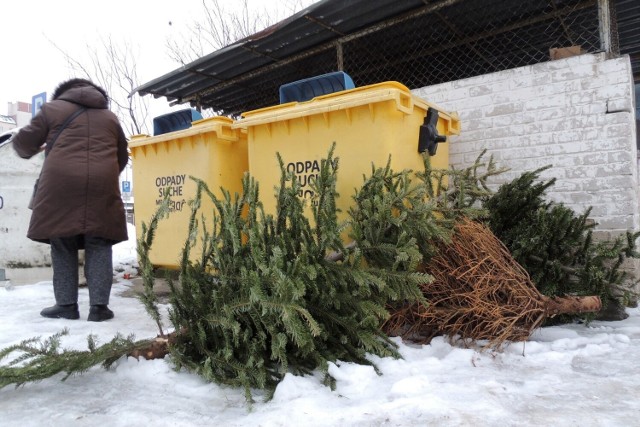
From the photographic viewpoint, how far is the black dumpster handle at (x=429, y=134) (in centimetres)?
311

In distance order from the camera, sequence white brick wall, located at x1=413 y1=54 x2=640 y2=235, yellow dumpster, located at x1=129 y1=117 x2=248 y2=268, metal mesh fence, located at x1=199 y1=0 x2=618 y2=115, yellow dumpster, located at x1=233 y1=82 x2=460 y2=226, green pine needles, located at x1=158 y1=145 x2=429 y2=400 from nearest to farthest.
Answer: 1. green pine needles, located at x1=158 y1=145 x2=429 y2=400
2. yellow dumpster, located at x1=233 y1=82 x2=460 y2=226
3. white brick wall, located at x1=413 y1=54 x2=640 y2=235
4. yellow dumpster, located at x1=129 y1=117 x2=248 y2=268
5. metal mesh fence, located at x1=199 y1=0 x2=618 y2=115

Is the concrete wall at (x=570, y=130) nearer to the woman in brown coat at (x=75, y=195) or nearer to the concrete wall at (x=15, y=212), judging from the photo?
the woman in brown coat at (x=75, y=195)

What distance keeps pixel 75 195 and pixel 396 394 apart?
2.39 meters

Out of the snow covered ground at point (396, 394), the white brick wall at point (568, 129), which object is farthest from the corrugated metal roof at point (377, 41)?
the snow covered ground at point (396, 394)

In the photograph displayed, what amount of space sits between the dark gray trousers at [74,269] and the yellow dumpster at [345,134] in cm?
121

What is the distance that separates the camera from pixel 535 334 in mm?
2732

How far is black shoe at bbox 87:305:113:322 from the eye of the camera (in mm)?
2973

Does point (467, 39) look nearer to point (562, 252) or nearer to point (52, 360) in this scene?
point (562, 252)

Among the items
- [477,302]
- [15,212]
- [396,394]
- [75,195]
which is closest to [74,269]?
[75,195]

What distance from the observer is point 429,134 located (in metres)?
3.11

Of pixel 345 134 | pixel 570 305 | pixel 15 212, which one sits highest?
pixel 345 134

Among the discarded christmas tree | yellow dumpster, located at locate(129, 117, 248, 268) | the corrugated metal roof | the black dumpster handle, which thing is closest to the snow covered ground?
the discarded christmas tree

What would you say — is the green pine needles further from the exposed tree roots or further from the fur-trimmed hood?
the fur-trimmed hood

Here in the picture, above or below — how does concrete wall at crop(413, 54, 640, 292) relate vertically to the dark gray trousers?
above
